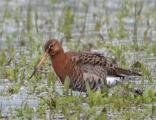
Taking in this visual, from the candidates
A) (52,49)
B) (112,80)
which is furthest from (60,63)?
(112,80)

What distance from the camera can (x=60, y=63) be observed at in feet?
35.8

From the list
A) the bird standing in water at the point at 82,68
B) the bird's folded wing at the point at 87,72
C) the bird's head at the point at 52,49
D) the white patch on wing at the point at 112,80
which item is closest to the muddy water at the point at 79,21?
the bird's head at the point at 52,49

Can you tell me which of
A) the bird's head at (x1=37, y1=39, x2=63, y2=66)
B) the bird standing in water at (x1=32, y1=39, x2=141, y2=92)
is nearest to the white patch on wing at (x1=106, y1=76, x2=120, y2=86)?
the bird standing in water at (x1=32, y1=39, x2=141, y2=92)

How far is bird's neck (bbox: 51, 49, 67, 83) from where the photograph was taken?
10.8 meters

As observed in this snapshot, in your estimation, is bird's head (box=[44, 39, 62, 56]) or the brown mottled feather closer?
the brown mottled feather

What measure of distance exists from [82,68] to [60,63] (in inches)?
12.0

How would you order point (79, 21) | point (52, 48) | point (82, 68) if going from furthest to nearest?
point (79, 21) → point (52, 48) → point (82, 68)

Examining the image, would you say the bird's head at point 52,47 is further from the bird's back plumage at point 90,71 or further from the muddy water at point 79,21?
the muddy water at point 79,21

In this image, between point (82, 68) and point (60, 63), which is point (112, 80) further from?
point (60, 63)

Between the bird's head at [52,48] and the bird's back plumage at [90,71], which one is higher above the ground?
the bird's head at [52,48]

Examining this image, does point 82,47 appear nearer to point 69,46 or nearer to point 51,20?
point 69,46

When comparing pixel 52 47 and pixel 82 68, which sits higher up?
pixel 52 47

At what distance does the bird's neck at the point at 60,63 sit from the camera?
1080 centimetres

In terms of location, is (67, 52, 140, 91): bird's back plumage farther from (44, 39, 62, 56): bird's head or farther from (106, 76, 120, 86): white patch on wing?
(44, 39, 62, 56): bird's head
